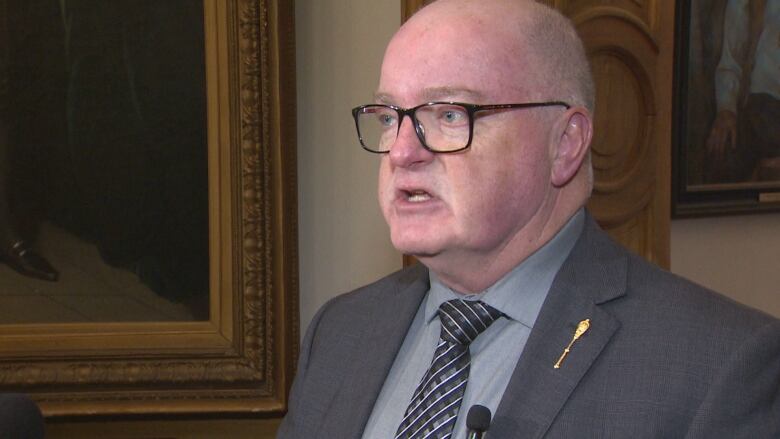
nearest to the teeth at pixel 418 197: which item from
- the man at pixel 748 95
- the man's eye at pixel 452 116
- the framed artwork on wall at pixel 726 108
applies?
the man's eye at pixel 452 116

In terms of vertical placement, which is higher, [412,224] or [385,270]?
[412,224]

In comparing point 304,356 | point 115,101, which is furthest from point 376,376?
point 115,101

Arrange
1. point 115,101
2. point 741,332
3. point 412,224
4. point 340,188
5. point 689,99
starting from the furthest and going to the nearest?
point 689,99, point 340,188, point 115,101, point 412,224, point 741,332

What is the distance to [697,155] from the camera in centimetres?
548

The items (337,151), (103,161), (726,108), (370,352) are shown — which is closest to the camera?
(370,352)

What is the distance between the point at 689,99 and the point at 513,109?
149 inches

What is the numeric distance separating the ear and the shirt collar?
10 cm

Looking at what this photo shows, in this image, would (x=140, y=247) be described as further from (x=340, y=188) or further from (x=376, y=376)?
(x=376, y=376)

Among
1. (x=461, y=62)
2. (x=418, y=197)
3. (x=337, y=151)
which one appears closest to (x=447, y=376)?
(x=418, y=197)

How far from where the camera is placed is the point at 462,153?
189cm

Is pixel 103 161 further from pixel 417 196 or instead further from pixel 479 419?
pixel 479 419

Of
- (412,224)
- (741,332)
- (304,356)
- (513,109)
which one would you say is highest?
(513,109)

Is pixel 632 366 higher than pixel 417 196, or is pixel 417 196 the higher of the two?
pixel 417 196

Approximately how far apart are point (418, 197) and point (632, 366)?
0.49 m
